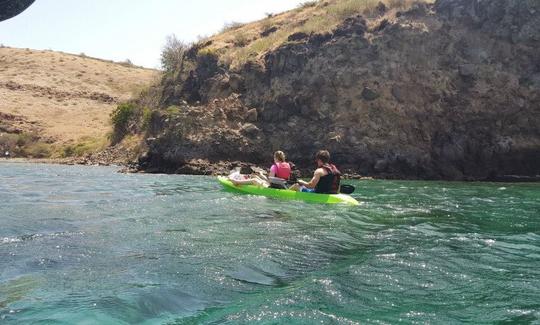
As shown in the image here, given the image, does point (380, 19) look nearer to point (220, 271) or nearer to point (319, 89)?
point (319, 89)

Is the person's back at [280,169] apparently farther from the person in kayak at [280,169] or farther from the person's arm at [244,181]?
the person's arm at [244,181]

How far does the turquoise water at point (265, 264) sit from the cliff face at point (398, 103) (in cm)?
1339

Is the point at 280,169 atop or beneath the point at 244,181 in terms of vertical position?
atop

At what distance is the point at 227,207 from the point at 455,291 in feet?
23.3

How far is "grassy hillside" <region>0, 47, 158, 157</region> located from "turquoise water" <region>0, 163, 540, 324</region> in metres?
29.5

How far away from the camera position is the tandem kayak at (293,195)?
42.1ft

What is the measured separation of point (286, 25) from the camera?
34281 millimetres

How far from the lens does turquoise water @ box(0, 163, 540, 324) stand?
4559mm

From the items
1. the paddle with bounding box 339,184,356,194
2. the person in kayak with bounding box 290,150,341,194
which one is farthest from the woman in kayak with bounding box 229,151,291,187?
the paddle with bounding box 339,184,356,194

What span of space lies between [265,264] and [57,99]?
51907 mm

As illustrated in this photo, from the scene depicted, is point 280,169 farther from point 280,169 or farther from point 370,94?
point 370,94

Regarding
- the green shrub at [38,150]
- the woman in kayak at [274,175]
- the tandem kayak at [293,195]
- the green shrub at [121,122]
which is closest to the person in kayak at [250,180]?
the woman in kayak at [274,175]

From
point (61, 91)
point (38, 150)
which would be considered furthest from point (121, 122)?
point (61, 91)

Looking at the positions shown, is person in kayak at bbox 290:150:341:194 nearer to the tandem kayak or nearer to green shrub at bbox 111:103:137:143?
the tandem kayak
